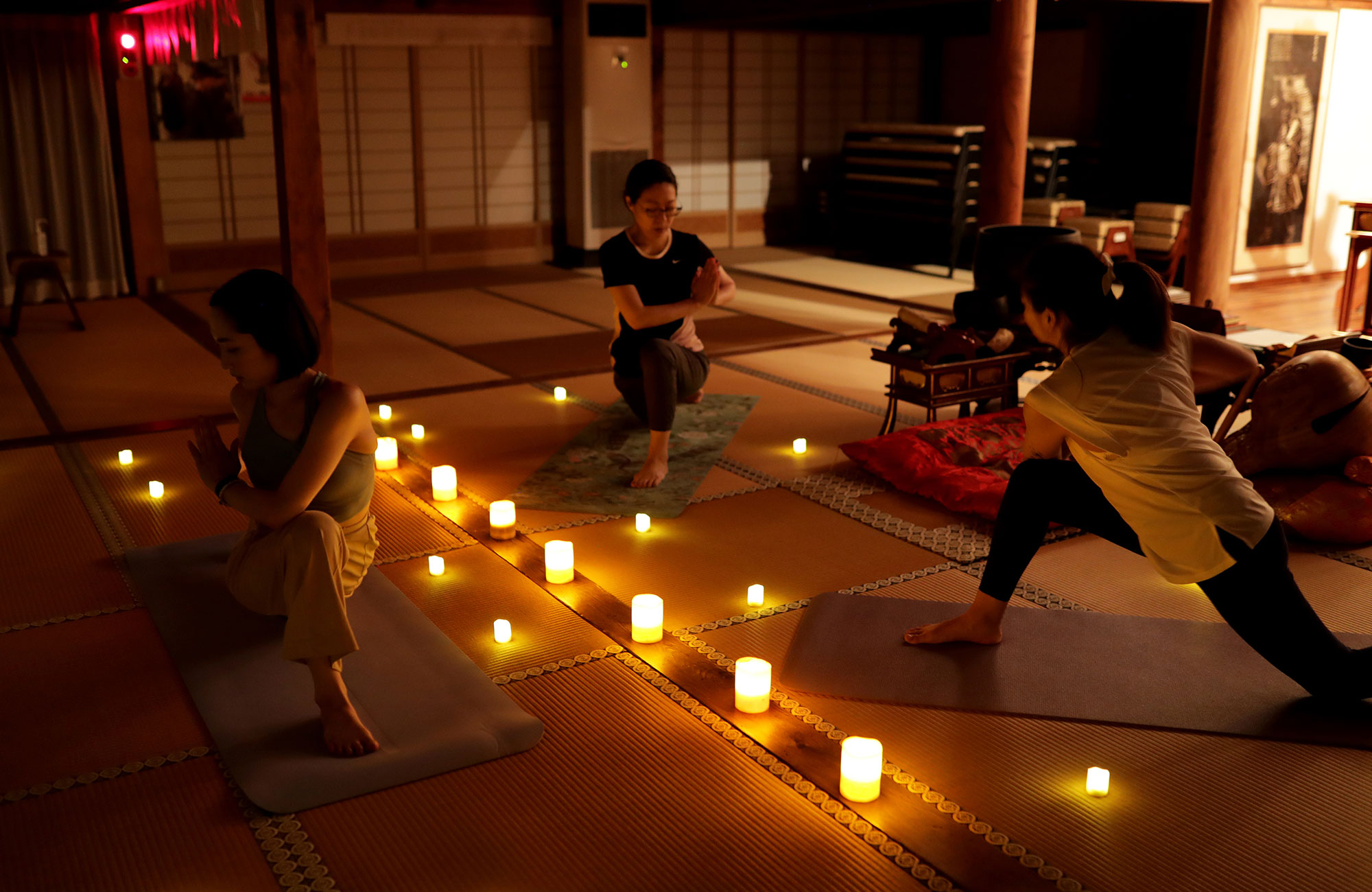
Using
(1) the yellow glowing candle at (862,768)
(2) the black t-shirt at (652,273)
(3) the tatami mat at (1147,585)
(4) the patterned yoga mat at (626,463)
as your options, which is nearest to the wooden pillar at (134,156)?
(4) the patterned yoga mat at (626,463)

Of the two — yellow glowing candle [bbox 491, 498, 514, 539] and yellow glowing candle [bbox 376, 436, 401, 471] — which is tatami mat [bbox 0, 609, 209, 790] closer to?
yellow glowing candle [bbox 491, 498, 514, 539]

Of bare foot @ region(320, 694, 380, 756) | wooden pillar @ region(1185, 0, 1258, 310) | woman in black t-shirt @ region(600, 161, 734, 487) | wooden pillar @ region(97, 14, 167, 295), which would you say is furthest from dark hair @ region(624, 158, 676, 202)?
wooden pillar @ region(97, 14, 167, 295)

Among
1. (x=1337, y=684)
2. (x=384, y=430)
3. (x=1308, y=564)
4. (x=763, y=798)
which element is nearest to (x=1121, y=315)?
(x=1337, y=684)

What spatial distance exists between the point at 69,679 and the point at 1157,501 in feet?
6.95

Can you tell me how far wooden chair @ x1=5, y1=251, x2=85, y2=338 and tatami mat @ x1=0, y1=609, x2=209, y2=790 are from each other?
4.04m

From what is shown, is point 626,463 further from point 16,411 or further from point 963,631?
point 16,411

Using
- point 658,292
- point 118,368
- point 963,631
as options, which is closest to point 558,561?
point 963,631

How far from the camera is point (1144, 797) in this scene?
195 cm

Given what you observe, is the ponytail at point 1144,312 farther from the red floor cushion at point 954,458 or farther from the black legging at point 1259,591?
the red floor cushion at point 954,458

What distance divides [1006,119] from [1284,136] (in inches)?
92.4

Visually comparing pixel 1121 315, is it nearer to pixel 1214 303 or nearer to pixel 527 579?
pixel 527 579

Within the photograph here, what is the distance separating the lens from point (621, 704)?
228cm

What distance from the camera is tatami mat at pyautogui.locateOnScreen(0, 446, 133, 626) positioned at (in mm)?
2721

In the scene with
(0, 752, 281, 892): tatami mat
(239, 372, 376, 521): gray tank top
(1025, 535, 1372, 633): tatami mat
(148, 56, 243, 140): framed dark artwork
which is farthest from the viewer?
(148, 56, 243, 140): framed dark artwork
